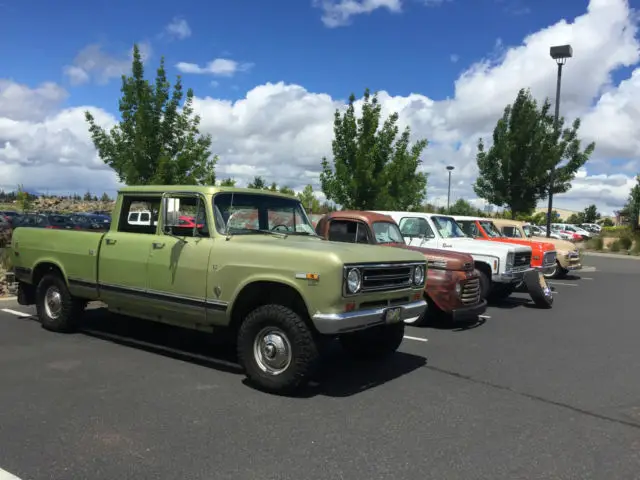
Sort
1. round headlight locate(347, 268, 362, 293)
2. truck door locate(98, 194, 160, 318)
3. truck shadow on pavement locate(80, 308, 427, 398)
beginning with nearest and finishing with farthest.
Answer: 1. round headlight locate(347, 268, 362, 293)
2. truck shadow on pavement locate(80, 308, 427, 398)
3. truck door locate(98, 194, 160, 318)

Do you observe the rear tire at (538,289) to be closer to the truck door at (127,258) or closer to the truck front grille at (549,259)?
the truck front grille at (549,259)

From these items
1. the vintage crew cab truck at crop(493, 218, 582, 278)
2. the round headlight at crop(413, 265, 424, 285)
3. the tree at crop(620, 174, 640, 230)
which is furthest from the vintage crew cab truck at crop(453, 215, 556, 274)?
the tree at crop(620, 174, 640, 230)

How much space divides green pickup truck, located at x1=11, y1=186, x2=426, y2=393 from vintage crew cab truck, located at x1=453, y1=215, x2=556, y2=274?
7.99m

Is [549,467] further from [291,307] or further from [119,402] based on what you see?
[119,402]

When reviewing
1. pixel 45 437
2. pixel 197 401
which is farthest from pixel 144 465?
pixel 197 401

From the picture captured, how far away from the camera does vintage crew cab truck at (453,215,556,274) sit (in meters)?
13.9

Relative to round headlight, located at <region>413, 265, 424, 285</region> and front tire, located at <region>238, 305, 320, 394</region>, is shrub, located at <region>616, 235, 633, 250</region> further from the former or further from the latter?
front tire, located at <region>238, 305, 320, 394</region>

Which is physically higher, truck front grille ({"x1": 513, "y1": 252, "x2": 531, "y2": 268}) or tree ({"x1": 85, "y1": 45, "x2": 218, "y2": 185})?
tree ({"x1": 85, "y1": 45, "x2": 218, "y2": 185})

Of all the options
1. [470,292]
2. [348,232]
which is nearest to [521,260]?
[470,292]

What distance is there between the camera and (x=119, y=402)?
191 inches

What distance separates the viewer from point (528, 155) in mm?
24891

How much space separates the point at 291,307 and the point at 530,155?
73.0ft

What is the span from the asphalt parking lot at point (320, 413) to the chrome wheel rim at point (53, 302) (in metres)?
0.30

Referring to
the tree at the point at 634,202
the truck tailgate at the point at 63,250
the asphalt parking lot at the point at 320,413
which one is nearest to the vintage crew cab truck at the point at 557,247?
the asphalt parking lot at the point at 320,413
